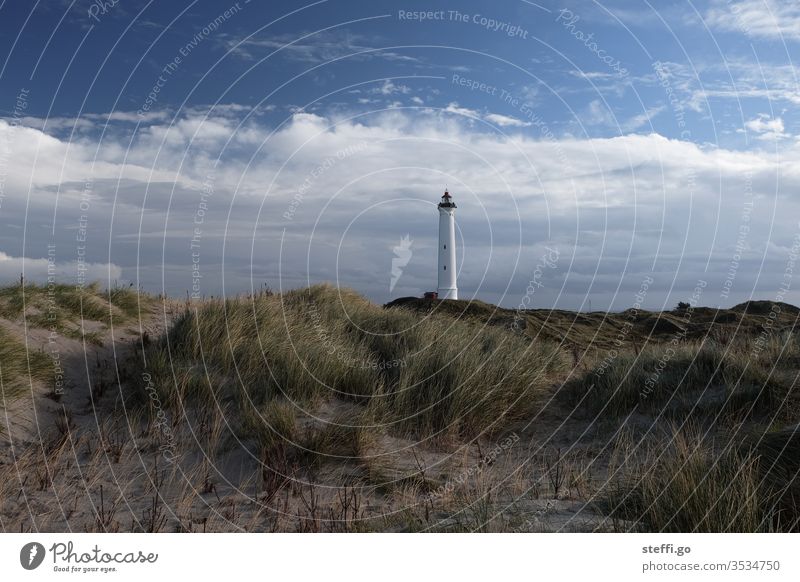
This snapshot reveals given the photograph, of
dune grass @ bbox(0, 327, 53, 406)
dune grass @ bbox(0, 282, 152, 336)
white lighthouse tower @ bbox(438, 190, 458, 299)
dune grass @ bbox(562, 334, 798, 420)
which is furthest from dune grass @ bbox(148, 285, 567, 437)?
white lighthouse tower @ bbox(438, 190, 458, 299)

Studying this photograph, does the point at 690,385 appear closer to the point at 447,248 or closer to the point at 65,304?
the point at 65,304

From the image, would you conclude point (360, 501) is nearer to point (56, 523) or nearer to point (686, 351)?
point (56, 523)

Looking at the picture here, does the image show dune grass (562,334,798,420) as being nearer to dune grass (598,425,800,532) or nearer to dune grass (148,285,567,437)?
dune grass (148,285,567,437)

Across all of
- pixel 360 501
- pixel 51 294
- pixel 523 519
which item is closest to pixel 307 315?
pixel 51 294
